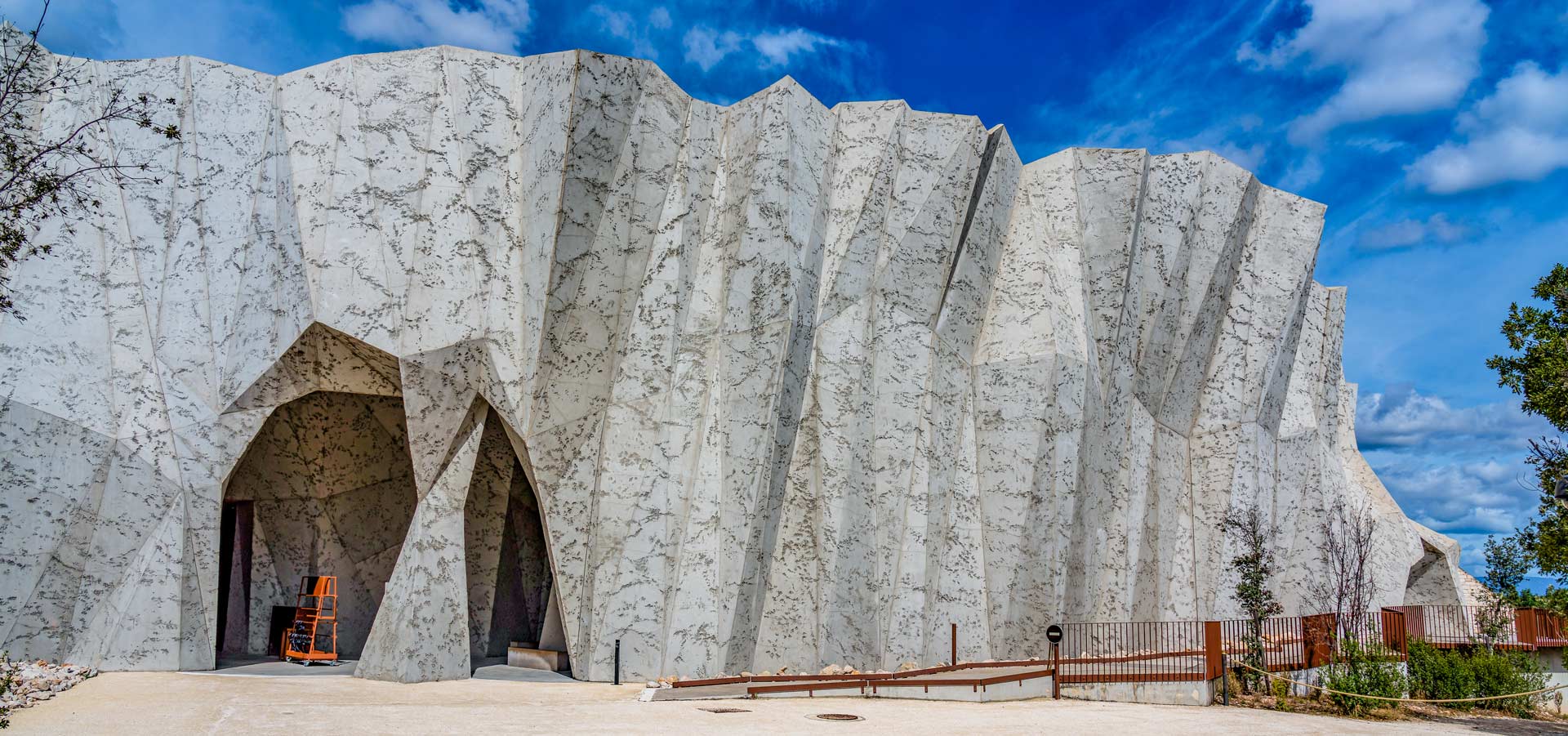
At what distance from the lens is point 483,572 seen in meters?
22.8

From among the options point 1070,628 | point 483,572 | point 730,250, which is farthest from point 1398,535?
point 483,572

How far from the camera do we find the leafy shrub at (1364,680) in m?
16.0

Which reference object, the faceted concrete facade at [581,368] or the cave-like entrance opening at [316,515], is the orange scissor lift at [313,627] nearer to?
the cave-like entrance opening at [316,515]

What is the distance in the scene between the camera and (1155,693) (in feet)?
54.9

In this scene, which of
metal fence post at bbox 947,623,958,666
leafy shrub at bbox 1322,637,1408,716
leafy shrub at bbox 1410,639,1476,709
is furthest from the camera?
metal fence post at bbox 947,623,958,666

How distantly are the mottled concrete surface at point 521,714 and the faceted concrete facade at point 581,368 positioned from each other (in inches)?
90.5

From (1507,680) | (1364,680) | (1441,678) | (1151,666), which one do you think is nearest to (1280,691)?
(1364,680)

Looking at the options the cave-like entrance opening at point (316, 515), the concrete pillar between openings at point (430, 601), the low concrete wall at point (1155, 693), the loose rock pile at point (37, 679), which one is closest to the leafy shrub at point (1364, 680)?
the low concrete wall at point (1155, 693)

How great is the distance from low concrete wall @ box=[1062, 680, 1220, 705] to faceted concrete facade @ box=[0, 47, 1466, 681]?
496 centimetres

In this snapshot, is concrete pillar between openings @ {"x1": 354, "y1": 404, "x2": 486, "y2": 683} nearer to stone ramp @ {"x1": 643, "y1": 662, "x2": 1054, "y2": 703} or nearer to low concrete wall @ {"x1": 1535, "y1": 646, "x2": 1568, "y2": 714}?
stone ramp @ {"x1": 643, "y1": 662, "x2": 1054, "y2": 703}

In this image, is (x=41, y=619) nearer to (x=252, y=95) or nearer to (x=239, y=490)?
(x=239, y=490)

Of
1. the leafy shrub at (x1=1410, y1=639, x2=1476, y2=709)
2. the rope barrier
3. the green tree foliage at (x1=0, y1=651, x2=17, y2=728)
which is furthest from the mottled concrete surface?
the leafy shrub at (x1=1410, y1=639, x2=1476, y2=709)

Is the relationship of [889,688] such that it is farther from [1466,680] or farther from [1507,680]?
[1507,680]

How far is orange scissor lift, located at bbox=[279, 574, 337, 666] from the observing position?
67.8 ft
